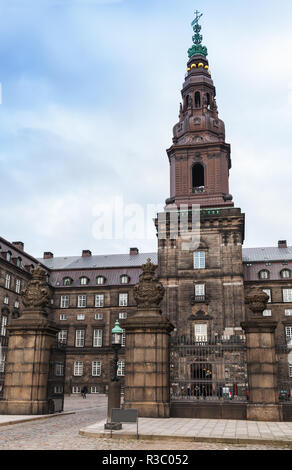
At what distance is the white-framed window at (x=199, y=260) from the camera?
50.4 metres

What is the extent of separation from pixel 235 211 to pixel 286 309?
17.2m

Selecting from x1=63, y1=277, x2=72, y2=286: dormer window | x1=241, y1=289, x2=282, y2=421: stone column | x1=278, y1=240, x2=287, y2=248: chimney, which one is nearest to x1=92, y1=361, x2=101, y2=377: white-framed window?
x1=63, y1=277, x2=72, y2=286: dormer window

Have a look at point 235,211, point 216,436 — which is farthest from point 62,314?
point 216,436

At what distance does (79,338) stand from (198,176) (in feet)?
90.6

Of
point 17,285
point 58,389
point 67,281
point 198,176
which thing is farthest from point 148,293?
point 67,281

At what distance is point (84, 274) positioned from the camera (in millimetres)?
68188

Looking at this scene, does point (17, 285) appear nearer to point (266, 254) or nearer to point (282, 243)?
point (266, 254)

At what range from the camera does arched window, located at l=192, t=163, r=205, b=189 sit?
54.7 metres

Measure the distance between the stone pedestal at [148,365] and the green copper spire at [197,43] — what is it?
49.4m

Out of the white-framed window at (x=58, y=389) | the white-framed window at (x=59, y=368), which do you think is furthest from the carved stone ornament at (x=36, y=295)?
the white-framed window at (x=58, y=389)

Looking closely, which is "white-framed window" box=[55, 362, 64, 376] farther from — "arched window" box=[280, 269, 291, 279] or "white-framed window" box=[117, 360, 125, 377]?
"arched window" box=[280, 269, 291, 279]

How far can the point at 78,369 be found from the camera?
201 ft

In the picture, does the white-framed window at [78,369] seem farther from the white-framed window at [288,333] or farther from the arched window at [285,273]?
the arched window at [285,273]
